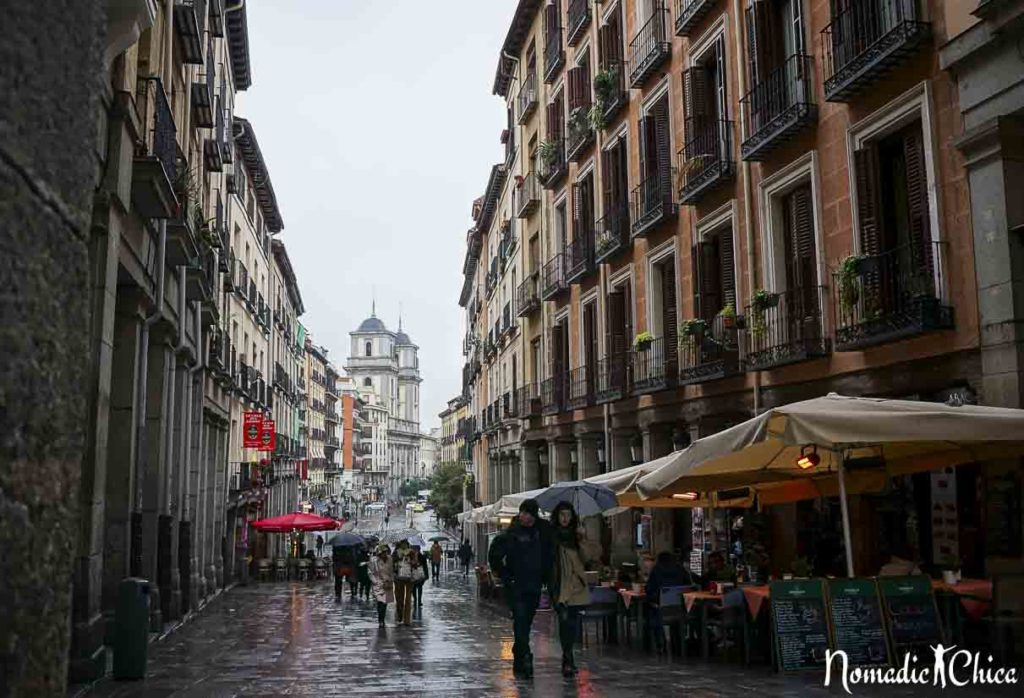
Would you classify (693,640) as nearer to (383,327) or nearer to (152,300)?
(152,300)

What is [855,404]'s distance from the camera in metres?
9.52

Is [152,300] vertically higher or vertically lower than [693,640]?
higher

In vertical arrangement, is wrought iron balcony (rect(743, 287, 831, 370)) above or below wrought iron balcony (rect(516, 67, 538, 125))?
below

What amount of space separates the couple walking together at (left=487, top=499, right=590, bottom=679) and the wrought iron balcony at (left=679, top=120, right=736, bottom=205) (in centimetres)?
964

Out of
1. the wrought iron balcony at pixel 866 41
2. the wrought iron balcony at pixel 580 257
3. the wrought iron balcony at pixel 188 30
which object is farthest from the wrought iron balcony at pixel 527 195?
the wrought iron balcony at pixel 866 41

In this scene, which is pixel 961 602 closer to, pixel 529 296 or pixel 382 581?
pixel 382 581

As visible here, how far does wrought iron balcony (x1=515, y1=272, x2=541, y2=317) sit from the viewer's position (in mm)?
32803

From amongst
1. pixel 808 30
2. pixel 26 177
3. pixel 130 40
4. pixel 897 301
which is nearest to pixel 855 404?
pixel 897 301

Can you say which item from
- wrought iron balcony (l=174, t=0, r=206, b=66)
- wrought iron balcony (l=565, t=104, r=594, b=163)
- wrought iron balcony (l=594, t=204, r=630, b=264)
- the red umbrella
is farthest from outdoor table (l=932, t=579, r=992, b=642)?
the red umbrella

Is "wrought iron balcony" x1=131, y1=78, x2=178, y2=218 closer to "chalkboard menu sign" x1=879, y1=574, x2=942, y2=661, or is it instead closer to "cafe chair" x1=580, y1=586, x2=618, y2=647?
"cafe chair" x1=580, y1=586, x2=618, y2=647

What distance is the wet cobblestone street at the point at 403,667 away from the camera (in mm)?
9266

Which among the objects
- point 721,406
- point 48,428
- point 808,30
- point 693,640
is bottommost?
point 693,640

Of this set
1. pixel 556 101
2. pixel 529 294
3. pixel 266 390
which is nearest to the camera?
pixel 556 101

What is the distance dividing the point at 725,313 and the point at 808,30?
15.8 ft
